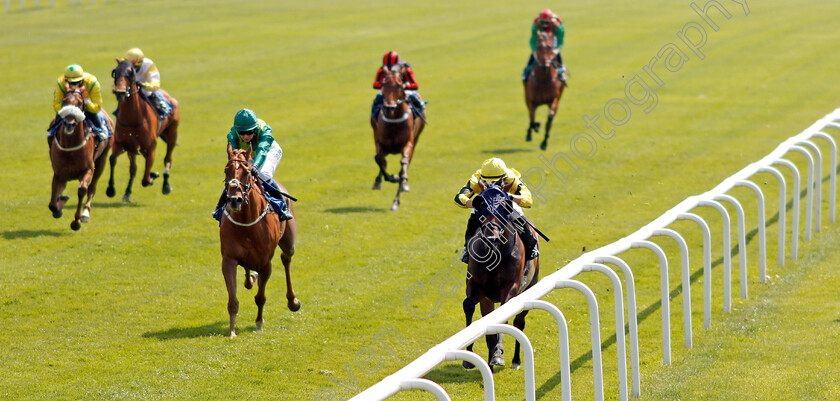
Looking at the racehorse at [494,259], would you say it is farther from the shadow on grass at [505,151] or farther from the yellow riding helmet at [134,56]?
the shadow on grass at [505,151]

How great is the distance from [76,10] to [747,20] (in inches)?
958

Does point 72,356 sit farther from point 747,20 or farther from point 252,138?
point 747,20

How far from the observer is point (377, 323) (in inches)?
358

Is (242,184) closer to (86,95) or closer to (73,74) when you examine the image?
(73,74)

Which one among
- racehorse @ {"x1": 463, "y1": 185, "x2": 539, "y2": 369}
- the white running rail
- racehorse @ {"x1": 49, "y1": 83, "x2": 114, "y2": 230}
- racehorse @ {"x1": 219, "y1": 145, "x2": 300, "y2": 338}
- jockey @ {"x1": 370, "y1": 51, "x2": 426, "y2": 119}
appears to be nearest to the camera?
the white running rail

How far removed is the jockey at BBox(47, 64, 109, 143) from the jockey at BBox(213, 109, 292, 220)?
369 cm

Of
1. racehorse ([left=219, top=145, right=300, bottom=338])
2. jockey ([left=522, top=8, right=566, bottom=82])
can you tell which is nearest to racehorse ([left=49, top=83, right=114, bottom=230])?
racehorse ([left=219, top=145, right=300, bottom=338])

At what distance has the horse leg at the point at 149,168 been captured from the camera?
44.8ft

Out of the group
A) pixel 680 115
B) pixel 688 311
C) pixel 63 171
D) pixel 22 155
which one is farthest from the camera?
pixel 680 115

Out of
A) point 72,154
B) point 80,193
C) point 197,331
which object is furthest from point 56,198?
point 197,331

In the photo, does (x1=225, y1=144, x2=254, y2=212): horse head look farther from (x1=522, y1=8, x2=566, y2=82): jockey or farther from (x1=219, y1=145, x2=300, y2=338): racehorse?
→ (x1=522, y1=8, x2=566, y2=82): jockey

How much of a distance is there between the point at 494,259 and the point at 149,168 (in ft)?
26.1

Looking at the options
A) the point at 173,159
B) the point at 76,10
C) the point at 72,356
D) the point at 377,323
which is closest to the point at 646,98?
the point at 173,159

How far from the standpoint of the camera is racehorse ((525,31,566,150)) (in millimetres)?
17391
